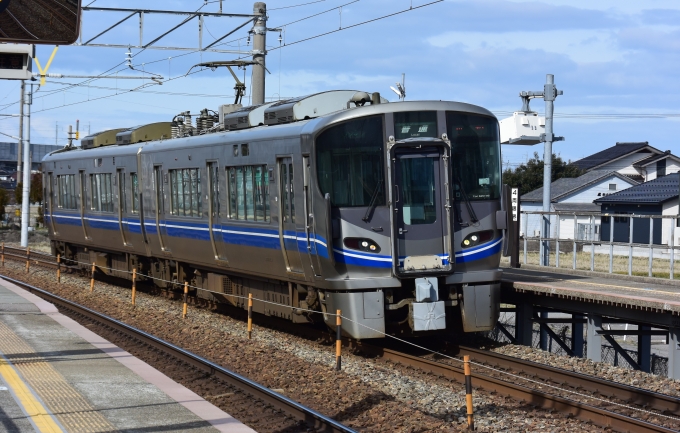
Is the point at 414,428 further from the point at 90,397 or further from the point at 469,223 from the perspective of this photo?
the point at 469,223

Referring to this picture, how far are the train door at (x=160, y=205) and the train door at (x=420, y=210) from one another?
732 centimetres

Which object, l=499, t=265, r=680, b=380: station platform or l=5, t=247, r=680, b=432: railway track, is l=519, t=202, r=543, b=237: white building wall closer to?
l=499, t=265, r=680, b=380: station platform

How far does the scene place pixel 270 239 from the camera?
45.5 feet

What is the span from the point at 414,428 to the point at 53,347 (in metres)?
5.61

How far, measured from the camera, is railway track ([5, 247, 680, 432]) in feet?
28.8

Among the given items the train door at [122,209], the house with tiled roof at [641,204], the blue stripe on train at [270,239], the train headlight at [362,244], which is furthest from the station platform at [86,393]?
the house with tiled roof at [641,204]

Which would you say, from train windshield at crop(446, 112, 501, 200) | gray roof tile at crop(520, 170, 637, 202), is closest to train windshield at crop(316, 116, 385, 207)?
train windshield at crop(446, 112, 501, 200)

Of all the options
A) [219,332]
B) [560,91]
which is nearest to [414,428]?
[219,332]

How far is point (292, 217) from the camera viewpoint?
13.1m

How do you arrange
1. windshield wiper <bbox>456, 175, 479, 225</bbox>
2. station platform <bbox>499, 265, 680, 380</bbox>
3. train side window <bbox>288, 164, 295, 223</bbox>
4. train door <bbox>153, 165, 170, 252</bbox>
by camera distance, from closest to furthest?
station platform <bbox>499, 265, 680, 380</bbox> < windshield wiper <bbox>456, 175, 479, 225</bbox> < train side window <bbox>288, 164, 295, 223</bbox> < train door <bbox>153, 165, 170, 252</bbox>

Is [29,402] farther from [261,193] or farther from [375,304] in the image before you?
[261,193]

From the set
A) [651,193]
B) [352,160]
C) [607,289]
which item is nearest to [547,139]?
[607,289]

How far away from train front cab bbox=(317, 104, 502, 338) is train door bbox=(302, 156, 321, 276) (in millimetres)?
357

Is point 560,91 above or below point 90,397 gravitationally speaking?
above
